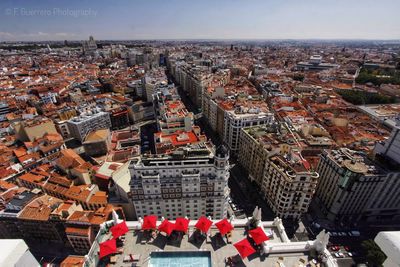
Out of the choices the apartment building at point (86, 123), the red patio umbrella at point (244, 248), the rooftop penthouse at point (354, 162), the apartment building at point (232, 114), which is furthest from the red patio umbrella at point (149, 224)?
the apartment building at point (86, 123)

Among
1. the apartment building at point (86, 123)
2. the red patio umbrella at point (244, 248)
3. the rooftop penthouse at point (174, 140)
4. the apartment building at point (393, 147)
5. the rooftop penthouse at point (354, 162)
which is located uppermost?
the red patio umbrella at point (244, 248)

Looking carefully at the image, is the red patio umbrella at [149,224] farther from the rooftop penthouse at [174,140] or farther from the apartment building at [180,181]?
the rooftop penthouse at [174,140]

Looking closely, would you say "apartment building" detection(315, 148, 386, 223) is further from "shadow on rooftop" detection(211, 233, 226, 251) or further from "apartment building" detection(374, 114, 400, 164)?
"shadow on rooftop" detection(211, 233, 226, 251)

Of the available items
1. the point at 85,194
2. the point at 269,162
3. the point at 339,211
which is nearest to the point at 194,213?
the point at 269,162

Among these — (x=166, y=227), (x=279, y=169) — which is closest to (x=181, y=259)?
(x=166, y=227)

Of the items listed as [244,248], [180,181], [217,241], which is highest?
[244,248]

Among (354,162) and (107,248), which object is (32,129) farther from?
(354,162)
